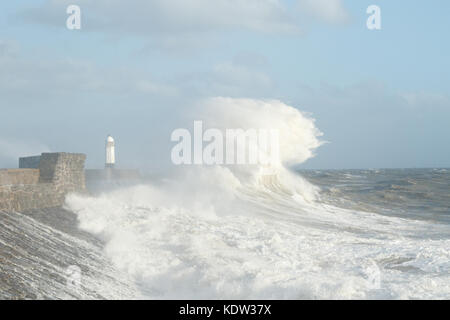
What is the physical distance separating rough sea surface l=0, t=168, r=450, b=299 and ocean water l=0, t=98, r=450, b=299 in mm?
22

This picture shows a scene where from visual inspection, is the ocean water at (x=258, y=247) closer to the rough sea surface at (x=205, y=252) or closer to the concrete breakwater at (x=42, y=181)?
the rough sea surface at (x=205, y=252)

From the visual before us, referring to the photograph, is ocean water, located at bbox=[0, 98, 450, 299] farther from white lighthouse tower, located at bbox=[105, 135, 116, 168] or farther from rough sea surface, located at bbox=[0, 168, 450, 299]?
white lighthouse tower, located at bbox=[105, 135, 116, 168]

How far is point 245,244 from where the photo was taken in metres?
8.95

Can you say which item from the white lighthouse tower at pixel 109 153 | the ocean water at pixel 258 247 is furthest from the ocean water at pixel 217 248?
the white lighthouse tower at pixel 109 153

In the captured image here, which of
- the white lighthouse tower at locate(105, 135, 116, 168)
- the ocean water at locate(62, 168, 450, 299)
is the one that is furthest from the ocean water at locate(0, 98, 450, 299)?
the white lighthouse tower at locate(105, 135, 116, 168)

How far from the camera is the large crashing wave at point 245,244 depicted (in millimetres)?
6492

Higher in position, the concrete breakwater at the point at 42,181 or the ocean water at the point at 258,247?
Answer: the concrete breakwater at the point at 42,181

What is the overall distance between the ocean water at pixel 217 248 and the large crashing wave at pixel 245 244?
0.8 inches

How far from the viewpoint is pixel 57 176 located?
32.6 feet

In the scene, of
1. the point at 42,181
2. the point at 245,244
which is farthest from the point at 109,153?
the point at 245,244

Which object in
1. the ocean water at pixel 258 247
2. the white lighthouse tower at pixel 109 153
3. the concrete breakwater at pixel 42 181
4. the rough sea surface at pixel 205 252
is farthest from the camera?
the white lighthouse tower at pixel 109 153
